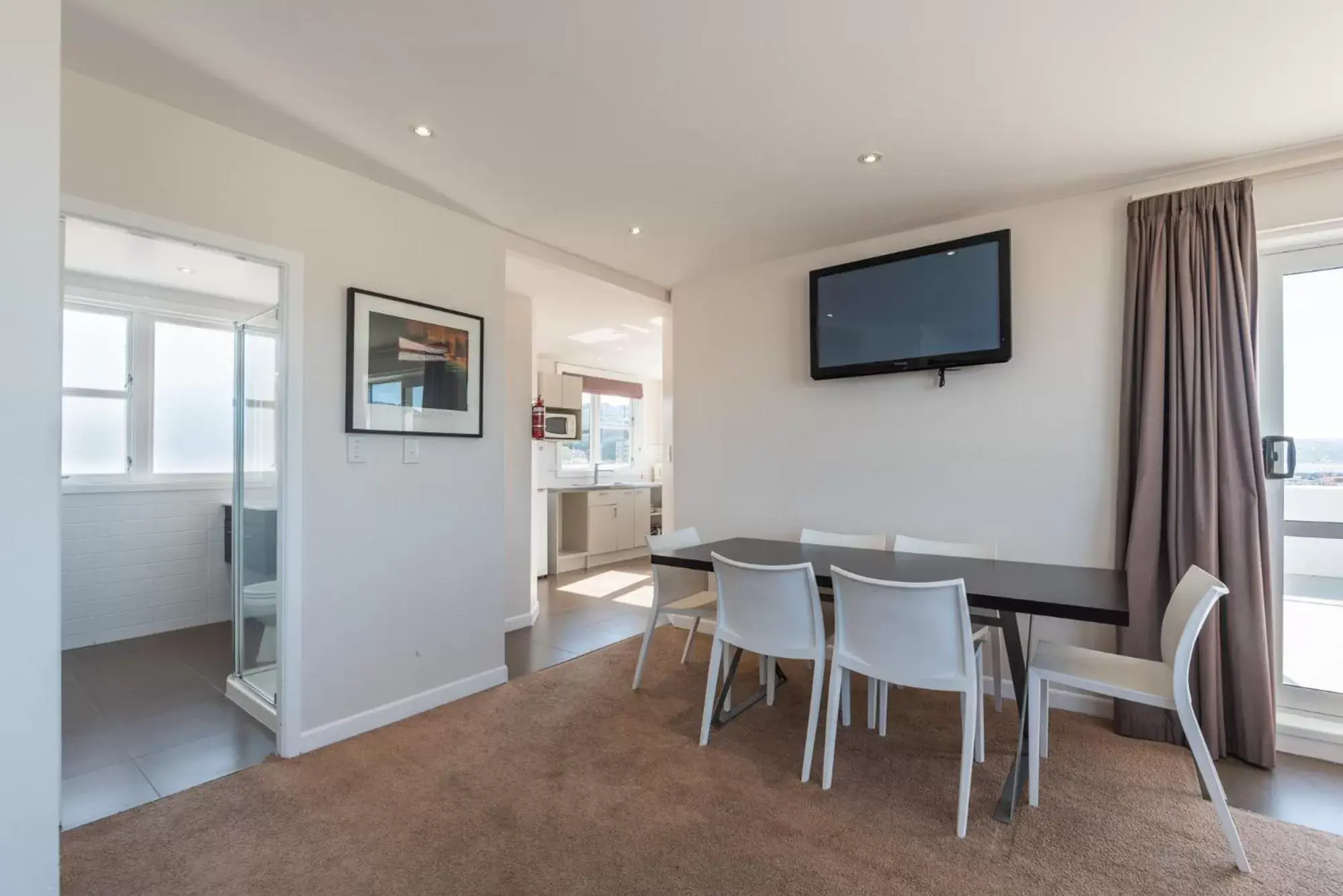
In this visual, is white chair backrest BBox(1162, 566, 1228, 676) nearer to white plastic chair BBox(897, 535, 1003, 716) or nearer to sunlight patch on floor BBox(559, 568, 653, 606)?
white plastic chair BBox(897, 535, 1003, 716)

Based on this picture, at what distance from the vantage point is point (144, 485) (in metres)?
4.12

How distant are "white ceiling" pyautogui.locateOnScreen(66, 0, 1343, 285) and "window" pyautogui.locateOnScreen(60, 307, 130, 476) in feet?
9.22

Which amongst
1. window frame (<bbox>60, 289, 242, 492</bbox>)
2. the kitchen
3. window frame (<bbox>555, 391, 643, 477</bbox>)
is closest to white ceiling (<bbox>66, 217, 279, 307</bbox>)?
window frame (<bbox>60, 289, 242, 492</bbox>)

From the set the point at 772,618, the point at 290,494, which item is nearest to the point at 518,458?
the point at 290,494

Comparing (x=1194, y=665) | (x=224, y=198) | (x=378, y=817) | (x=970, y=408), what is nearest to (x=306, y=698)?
(x=378, y=817)

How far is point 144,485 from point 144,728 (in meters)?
2.12

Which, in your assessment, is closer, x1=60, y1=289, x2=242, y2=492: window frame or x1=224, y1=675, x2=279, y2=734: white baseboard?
x1=224, y1=675, x2=279, y2=734: white baseboard

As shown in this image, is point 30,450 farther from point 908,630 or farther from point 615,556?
point 615,556

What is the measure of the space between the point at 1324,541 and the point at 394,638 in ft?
13.3

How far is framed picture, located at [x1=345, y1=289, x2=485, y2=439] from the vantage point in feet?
8.67

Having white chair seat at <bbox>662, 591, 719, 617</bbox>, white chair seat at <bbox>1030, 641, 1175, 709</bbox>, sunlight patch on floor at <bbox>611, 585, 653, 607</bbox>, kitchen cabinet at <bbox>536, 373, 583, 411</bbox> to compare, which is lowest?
sunlight patch on floor at <bbox>611, 585, 653, 607</bbox>

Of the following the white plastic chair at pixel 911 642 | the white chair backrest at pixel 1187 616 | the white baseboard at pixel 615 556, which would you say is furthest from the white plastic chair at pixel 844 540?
the white baseboard at pixel 615 556

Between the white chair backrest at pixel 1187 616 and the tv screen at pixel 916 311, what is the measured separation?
124 centimetres

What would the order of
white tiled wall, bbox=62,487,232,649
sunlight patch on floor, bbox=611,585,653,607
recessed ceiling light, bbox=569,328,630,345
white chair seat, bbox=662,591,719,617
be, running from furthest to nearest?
recessed ceiling light, bbox=569,328,630,345 < sunlight patch on floor, bbox=611,585,653,607 < white tiled wall, bbox=62,487,232,649 < white chair seat, bbox=662,591,719,617
